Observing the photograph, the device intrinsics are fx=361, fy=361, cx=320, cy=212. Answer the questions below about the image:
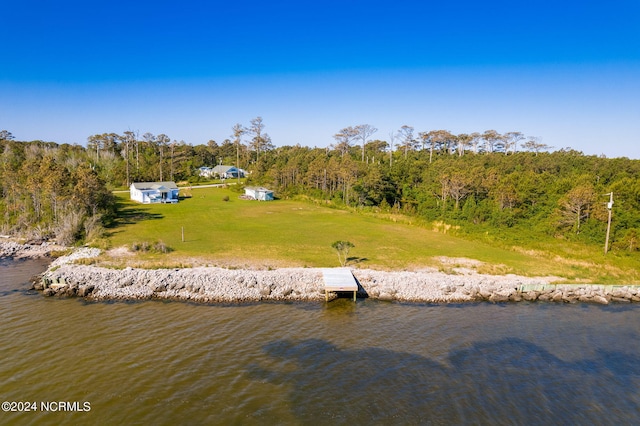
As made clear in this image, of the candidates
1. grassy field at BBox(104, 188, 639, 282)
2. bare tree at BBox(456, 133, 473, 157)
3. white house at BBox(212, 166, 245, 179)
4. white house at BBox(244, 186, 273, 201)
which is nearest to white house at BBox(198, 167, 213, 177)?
white house at BBox(212, 166, 245, 179)

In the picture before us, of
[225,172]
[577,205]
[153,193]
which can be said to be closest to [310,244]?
[577,205]

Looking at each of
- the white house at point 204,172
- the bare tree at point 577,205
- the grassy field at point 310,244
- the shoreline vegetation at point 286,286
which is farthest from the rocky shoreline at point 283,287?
the white house at point 204,172

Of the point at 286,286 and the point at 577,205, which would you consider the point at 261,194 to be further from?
the point at 577,205

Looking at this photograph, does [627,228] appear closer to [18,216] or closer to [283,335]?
[283,335]

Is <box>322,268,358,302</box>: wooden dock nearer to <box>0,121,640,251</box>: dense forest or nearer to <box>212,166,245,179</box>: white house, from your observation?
<box>0,121,640,251</box>: dense forest

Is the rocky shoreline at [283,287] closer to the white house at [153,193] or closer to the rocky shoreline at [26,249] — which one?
the rocky shoreline at [26,249]

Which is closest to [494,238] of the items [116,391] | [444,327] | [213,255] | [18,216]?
[444,327]
